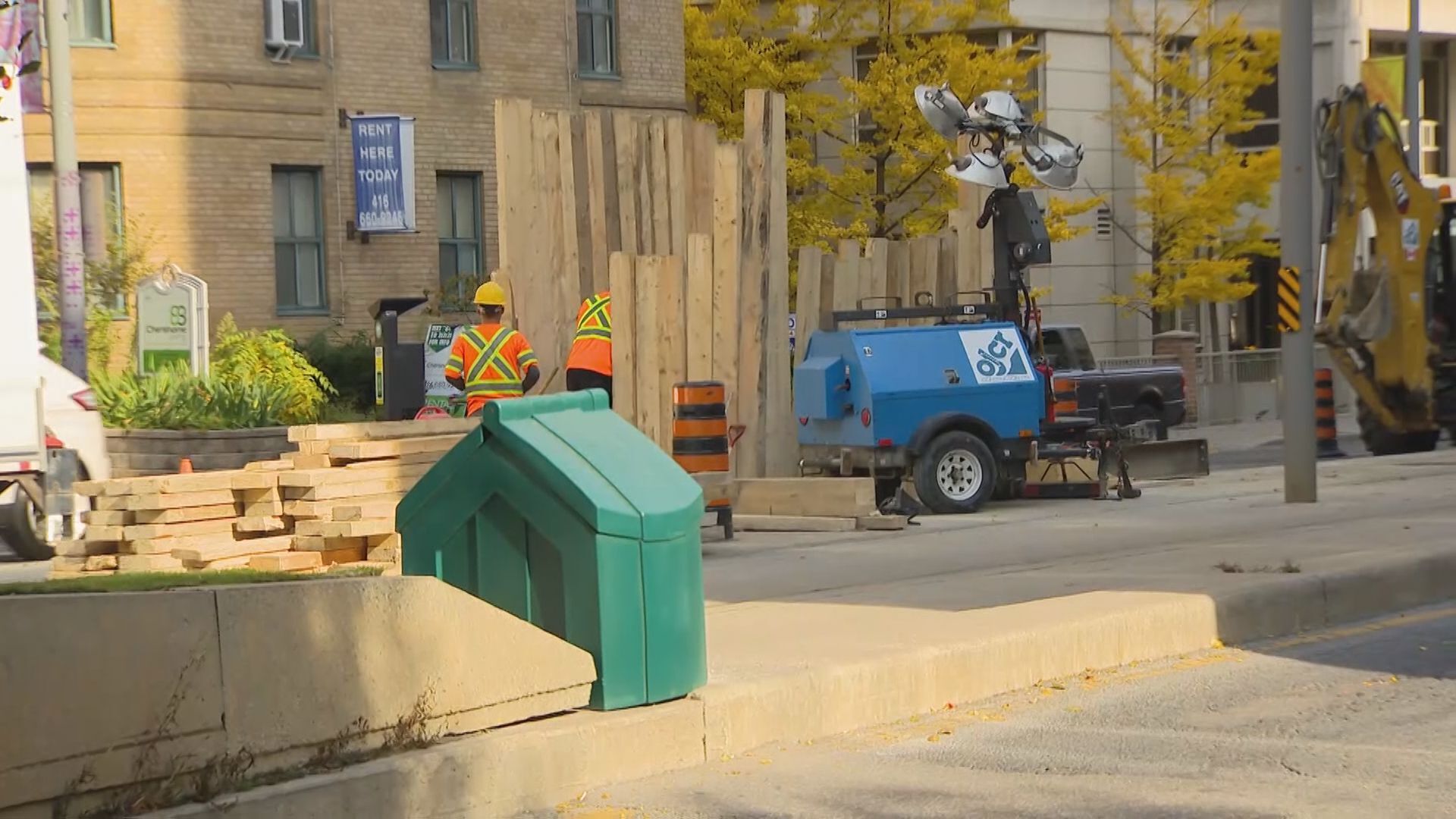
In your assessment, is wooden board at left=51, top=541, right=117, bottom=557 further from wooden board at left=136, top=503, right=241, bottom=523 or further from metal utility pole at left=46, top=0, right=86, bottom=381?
metal utility pole at left=46, top=0, right=86, bottom=381

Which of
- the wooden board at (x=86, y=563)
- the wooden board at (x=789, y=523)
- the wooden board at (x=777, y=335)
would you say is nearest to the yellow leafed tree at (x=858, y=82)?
the wooden board at (x=777, y=335)

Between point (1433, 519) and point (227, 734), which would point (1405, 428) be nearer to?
point (1433, 519)

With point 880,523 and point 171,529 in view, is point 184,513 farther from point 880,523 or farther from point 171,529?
point 880,523

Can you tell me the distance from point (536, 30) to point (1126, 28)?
545 inches

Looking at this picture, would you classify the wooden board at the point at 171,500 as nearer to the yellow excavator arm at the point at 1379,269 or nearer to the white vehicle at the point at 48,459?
the white vehicle at the point at 48,459

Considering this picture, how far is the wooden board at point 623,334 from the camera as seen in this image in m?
16.5

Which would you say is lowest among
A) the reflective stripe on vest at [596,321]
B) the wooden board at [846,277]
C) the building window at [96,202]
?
the reflective stripe on vest at [596,321]

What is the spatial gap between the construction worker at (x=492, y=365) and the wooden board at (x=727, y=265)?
153 inches

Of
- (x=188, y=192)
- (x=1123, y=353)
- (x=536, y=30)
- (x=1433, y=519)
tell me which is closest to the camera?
(x=1433, y=519)

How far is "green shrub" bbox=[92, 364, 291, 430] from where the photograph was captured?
16.3 metres

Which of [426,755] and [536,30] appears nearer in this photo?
[426,755]

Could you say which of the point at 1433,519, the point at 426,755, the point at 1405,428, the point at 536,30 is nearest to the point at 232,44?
the point at 536,30

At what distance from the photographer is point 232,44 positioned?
27.4m

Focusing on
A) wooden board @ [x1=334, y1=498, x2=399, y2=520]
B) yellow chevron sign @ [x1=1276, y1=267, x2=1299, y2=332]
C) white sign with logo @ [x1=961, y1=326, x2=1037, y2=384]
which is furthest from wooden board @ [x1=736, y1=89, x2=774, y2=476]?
wooden board @ [x1=334, y1=498, x2=399, y2=520]
